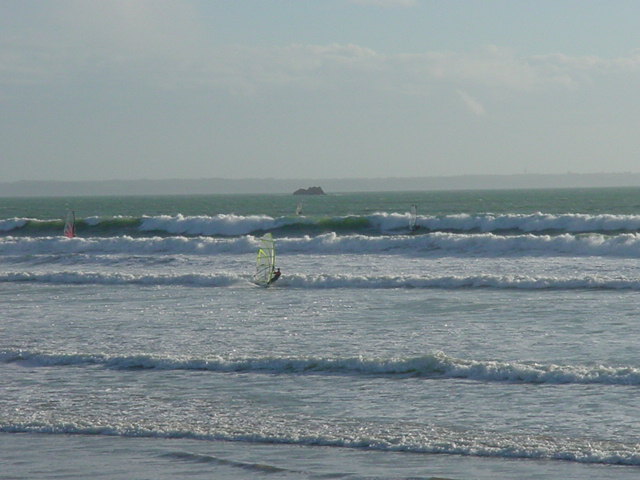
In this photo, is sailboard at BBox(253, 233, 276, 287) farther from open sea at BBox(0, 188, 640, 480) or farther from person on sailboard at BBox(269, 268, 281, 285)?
open sea at BBox(0, 188, 640, 480)

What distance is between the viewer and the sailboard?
22538 mm

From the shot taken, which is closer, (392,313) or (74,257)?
(392,313)

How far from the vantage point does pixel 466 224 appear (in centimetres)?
4381

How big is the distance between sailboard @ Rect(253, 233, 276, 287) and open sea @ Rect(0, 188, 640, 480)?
0.38 metres

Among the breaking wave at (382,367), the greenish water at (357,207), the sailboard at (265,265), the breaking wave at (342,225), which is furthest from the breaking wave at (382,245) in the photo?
the greenish water at (357,207)

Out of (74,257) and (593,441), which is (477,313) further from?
(74,257)

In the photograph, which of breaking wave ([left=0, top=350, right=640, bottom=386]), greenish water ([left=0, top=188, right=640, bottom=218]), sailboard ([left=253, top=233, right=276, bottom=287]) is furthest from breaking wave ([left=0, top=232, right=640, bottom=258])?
greenish water ([left=0, top=188, right=640, bottom=218])

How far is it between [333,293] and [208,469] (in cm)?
1255

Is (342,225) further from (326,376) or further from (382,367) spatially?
(326,376)

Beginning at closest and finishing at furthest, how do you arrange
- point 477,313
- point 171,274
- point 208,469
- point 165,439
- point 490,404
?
point 208,469 → point 165,439 → point 490,404 → point 477,313 → point 171,274

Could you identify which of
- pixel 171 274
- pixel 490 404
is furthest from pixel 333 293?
pixel 490 404

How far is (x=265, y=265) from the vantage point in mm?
24047

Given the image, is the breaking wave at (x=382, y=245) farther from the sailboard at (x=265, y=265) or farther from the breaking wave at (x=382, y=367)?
the breaking wave at (x=382, y=367)

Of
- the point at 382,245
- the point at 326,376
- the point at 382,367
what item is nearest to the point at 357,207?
the point at 382,245
